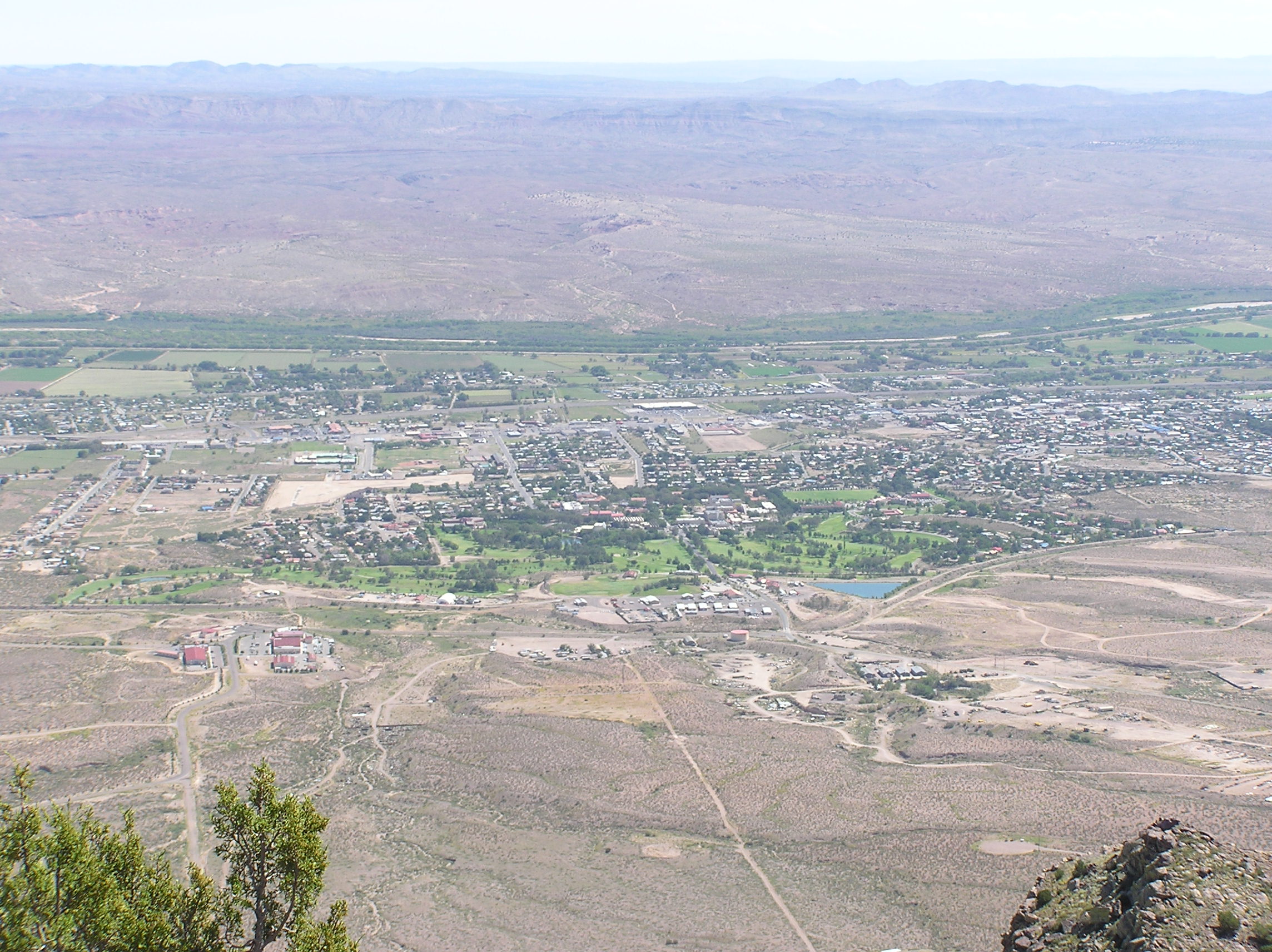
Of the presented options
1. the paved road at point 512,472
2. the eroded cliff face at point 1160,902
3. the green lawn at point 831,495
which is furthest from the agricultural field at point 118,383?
the eroded cliff face at point 1160,902

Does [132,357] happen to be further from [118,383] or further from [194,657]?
[194,657]

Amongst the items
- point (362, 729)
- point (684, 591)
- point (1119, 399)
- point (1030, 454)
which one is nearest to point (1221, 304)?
point (1119, 399)

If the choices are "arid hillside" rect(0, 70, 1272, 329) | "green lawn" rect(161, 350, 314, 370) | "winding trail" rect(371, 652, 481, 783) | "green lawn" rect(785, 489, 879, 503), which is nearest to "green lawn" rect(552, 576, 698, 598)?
"winding trail" rect(371, 652, 481, 783)

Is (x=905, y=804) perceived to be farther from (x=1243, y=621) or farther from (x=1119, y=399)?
(x=1119, y=399)

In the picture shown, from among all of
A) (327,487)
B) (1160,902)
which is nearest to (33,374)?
(327,487)

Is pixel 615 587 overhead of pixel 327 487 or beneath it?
overhead

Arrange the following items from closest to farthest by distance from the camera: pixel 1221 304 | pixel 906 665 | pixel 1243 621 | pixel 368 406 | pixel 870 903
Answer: pixel 870 903
pixel 906 665
pixel 1243 621
pixel 368 406
pixel 1221 304

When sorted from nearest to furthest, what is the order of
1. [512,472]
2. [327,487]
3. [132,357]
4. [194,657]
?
[194,657], [327,487], [512,472], [132,357]

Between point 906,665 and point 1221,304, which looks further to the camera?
point 1221,304

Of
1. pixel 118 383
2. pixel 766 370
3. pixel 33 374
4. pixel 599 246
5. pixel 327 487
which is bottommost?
pixel 33 374
